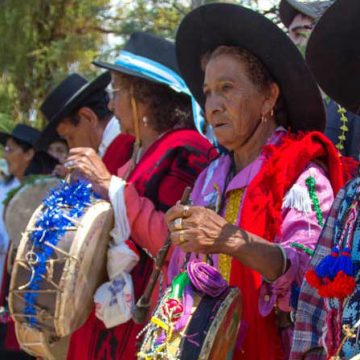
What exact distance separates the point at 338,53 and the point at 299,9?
1.52 meters

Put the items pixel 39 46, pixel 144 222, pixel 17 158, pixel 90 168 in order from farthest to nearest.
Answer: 1. pixel 39 46
2. pixel 17 158
3. pixel 90 168
4. pixel 144 222

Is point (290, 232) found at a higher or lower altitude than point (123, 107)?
lower

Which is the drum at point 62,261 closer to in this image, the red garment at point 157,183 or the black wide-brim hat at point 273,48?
the red garment at point 157,183

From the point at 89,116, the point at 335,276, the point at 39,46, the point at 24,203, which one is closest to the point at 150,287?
the point at 335,276

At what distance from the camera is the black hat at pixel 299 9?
4.59 meters

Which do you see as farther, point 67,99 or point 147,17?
point 147,17

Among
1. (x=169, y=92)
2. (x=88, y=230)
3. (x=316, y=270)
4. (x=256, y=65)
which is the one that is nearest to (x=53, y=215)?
(x=88, y=230)

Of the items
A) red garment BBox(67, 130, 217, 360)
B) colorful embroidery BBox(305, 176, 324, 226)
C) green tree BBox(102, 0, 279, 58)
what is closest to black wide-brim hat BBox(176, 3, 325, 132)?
colorful embroidery BBox(305, 176, 324, 226)

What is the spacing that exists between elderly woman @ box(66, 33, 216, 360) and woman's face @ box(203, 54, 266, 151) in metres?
0.63

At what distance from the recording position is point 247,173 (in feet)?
12.1

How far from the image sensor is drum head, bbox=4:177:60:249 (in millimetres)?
5301

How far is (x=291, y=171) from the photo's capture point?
3.53 metres

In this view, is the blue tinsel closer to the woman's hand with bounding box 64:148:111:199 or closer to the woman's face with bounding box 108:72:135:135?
the woman's hand with bounding box 64:148:111:199

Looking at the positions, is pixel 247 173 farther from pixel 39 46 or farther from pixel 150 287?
pixel 39 46
